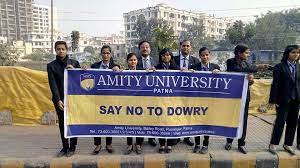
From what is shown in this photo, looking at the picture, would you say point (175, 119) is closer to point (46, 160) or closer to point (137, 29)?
point (46, 160)

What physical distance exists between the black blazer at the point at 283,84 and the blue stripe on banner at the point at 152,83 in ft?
1.52

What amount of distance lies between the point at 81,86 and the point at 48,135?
170cm

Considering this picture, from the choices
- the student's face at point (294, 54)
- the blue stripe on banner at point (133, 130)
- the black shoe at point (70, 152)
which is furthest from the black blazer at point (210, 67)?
the black shoe at point (70, 152)

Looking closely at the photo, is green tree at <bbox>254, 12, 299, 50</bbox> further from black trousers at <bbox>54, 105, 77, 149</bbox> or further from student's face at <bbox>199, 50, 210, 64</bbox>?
black trousers at <bbox>54, 105, 77, 149</bbox>

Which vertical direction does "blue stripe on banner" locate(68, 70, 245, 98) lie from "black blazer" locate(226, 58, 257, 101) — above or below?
below

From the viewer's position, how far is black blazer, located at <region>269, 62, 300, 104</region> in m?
4.36

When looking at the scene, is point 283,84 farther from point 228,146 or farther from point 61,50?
point 61,50

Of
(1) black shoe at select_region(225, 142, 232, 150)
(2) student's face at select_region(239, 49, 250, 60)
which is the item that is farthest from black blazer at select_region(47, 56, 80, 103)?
(1) black shoe at select_region(225, 142, 232, 150)

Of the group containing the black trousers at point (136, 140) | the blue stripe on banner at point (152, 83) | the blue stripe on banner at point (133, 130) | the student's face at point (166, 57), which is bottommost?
the black trousers at point (136, 140)

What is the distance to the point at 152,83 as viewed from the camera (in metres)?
4.48

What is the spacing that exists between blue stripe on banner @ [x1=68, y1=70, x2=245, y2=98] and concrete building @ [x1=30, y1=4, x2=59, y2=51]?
10337 cm

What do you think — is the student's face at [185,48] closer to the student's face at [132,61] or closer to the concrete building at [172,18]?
the student's face at [132,61]

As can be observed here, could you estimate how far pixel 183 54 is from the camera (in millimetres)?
4949

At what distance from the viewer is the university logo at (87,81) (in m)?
4.46
